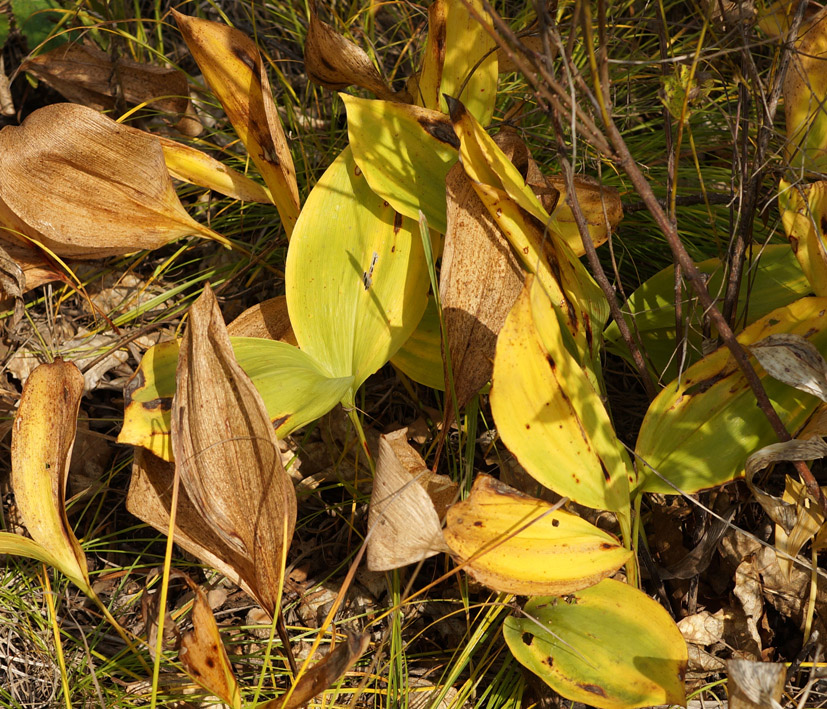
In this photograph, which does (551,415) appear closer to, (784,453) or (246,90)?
(784,453)

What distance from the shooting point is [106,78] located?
4.30 ft

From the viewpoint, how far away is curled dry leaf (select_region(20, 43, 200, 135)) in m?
1.26

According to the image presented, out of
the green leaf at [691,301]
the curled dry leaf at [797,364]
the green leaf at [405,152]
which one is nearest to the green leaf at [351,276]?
the green leaf at [405,152]

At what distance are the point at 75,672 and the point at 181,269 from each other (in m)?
0.72

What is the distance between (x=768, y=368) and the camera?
2.28 ft

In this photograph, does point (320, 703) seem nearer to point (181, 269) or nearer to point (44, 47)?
point (181, 269)

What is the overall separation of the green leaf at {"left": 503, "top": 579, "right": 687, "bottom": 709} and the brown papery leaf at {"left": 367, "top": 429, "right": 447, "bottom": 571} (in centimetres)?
18

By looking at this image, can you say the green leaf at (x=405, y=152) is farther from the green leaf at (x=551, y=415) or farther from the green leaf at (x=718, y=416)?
the green leaf at (x=718, y=416)

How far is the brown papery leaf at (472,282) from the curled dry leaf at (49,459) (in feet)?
1.53

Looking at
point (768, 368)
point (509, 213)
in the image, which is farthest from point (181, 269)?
point (768, 368)

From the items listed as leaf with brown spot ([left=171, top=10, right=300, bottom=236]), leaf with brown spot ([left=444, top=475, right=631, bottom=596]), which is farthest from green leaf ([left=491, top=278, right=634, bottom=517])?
leaf with brown spot ([left=171, top=10, right=300, bottom=236])

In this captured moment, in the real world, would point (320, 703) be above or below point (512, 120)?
below

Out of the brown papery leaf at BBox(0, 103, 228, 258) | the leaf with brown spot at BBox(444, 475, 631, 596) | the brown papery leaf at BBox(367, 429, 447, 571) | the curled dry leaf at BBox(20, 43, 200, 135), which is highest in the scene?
the curled dry leaf at BBox(20, 43, 200, 135)

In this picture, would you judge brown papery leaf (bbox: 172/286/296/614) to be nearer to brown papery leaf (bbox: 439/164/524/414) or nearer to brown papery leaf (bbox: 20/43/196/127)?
brown papery leaf (bbox: 439/164/524/414)
